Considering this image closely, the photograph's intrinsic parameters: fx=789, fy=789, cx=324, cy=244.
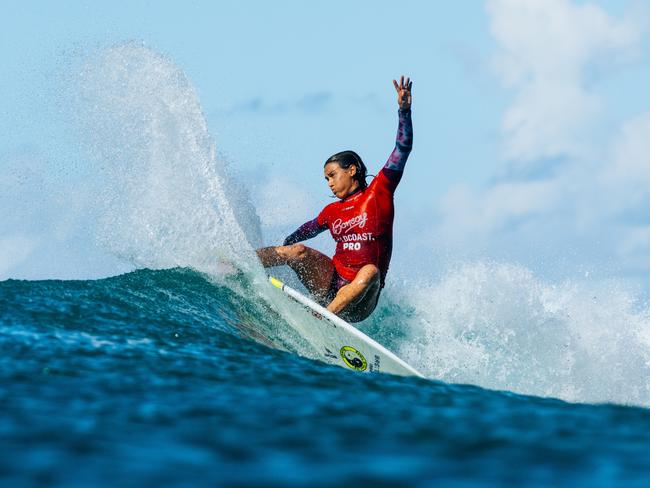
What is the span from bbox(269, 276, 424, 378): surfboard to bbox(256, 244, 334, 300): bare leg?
47.4 inches

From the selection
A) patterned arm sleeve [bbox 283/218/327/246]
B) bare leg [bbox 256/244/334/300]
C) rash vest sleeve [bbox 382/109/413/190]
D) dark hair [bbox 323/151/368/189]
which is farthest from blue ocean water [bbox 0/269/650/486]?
patterned arm sleeve [bbox 283/218/327/246]

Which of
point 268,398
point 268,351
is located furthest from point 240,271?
point 268,398

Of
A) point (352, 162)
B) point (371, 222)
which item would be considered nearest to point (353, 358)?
point (371, 222)

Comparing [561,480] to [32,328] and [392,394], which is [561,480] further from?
[32,328]

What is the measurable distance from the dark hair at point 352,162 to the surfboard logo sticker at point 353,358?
8.12 ft

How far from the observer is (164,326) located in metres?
7.58

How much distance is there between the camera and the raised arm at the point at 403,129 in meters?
9.28

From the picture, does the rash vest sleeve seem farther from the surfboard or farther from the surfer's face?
the surfboard

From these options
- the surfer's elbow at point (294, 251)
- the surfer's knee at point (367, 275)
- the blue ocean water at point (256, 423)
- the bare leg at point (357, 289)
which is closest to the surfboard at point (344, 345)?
the bare leg at point (357, 289)

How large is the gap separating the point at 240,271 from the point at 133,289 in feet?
4.75

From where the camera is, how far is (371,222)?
383 inches

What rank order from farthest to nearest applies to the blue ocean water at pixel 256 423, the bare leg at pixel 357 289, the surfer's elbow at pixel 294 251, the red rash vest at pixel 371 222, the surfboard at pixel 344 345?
the surfer's elbow at pixel 294 251 → the red rash vest at pixel 371 222 → the bare leg at pixel 357 289 → the surfboard at pixel 344 345 → the blue ocean water at pixel 256 423

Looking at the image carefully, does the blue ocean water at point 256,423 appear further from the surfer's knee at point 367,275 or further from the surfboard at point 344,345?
the surfer's knee at point 367,275

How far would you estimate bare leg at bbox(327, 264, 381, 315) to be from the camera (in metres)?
9.14
